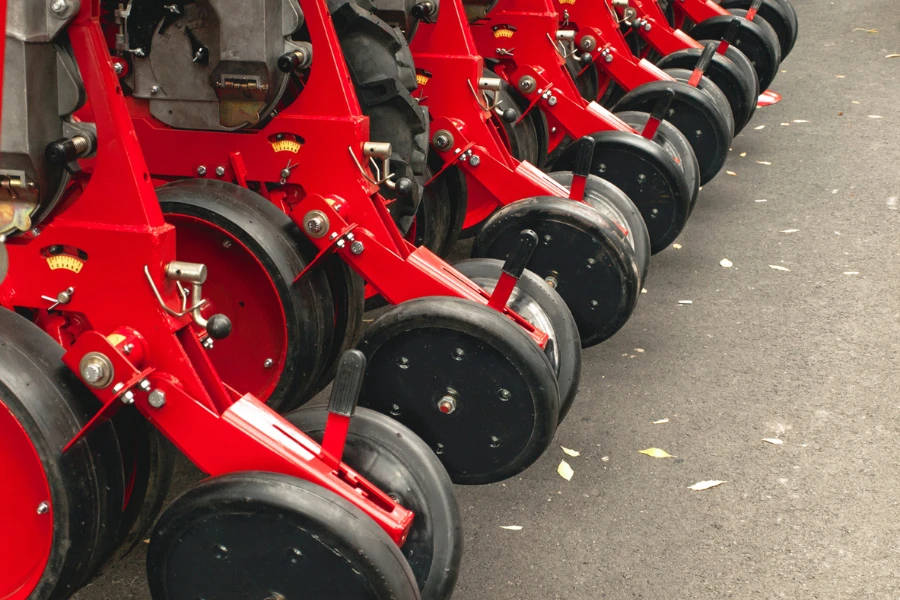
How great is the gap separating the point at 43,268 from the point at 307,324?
85 centimetres

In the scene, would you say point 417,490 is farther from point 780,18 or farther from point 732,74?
point 780,18

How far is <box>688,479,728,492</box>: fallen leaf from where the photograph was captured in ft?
9.75

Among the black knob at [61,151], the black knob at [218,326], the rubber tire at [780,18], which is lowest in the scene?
the rubber tire at [780,18]

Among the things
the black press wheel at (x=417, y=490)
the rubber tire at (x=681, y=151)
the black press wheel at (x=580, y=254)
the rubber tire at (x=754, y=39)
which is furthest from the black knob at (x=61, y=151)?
the rubber tire at (x=754, y=39)

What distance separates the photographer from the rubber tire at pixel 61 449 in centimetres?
189

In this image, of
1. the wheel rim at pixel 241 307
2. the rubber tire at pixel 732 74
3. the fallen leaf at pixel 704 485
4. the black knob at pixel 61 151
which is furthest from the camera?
the rubber tire at pixel 732 74

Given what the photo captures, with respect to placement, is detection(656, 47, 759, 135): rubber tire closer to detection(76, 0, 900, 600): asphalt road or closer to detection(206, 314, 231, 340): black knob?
detection(76, 0, 900, 600): asphalt road

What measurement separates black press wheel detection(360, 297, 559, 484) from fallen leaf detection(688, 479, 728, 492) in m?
0.64

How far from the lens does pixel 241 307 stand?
9.59ft

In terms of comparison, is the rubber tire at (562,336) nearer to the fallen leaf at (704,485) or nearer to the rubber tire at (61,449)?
the fallen leaf at (704,485)

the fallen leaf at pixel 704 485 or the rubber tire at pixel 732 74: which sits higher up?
the rubber tire at pixel 732 74

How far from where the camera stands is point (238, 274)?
2.88 m

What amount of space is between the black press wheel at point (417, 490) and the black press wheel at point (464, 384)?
41 centimetres

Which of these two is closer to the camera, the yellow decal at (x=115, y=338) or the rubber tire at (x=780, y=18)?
the yellow decal at (x=115, y=338)
